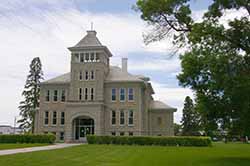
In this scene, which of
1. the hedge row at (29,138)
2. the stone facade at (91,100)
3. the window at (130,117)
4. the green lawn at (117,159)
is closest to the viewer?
the green lawn at (117,159)

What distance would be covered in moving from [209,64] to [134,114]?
29642mm

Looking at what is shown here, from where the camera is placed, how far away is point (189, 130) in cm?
7531

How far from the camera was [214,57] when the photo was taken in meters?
18.5

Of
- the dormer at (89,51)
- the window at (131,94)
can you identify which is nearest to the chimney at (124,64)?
the dormer at (89,51)

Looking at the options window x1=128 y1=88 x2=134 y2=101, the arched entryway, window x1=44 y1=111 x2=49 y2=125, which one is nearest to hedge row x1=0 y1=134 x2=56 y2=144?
the arched entryway

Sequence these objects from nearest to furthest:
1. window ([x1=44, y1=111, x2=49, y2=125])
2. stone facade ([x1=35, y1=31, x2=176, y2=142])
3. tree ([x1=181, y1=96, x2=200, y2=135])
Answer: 1. stone facade ([x1=35, y1=31, x2=176, y2=142])
2. window ([x1=44, y1=111, x2=49, y2=125])
3. tree ([x1=181, y1=96, x2=200, y2=135])

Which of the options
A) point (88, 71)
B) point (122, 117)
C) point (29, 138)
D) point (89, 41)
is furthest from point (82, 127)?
point (89, 41)

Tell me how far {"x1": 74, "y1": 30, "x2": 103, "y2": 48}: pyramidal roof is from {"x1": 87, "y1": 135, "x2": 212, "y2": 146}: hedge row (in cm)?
1382

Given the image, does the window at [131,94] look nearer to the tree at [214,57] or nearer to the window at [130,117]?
the window at [130,117]

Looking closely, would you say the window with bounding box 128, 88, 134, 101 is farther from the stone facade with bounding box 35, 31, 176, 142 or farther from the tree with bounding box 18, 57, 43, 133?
the tree with bounding box 18, 57, 43, 133

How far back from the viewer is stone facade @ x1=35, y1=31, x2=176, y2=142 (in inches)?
1866

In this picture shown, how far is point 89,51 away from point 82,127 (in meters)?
10.4

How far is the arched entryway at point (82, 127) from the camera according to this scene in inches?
1905

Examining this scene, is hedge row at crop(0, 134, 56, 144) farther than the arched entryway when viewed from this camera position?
No
